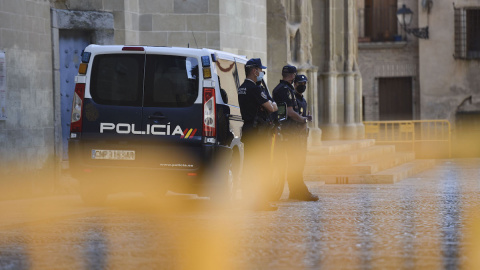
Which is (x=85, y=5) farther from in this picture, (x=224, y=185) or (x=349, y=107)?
(x=349, y=107)

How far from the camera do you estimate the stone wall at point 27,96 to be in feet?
46.6

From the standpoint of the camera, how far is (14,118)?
14344 mm

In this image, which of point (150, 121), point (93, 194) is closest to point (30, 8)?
point (93, 194)

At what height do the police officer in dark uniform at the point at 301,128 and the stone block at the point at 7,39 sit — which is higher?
the stone block at the point at 7,39

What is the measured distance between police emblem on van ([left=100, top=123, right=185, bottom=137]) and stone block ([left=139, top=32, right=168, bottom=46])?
17.8 ft

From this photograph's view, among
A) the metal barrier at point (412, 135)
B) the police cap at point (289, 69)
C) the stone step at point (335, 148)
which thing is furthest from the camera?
the metal barrier at point (412, 135)

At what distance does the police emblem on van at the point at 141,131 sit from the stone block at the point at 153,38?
541 cm

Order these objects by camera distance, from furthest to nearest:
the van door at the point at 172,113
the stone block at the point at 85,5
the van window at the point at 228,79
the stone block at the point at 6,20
A: the stone block at the point at 85,5 < the stone block at the point at 6,20 < the van window at the point at 228,79 < the van door at the point at 172,113

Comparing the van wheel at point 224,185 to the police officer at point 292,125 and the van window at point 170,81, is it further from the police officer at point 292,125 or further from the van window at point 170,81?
the police officer at point 292,125

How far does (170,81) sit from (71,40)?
4340mm

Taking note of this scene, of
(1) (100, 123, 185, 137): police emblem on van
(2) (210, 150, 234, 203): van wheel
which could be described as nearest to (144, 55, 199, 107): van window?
(1) (100, 123, 185, 137): police emblem on van

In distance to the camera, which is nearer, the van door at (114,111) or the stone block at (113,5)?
the van door at (114,111)

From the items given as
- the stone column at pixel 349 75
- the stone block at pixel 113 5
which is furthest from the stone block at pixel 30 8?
the stone column at pixel 349 75

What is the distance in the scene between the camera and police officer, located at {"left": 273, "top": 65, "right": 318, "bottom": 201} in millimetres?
13312
